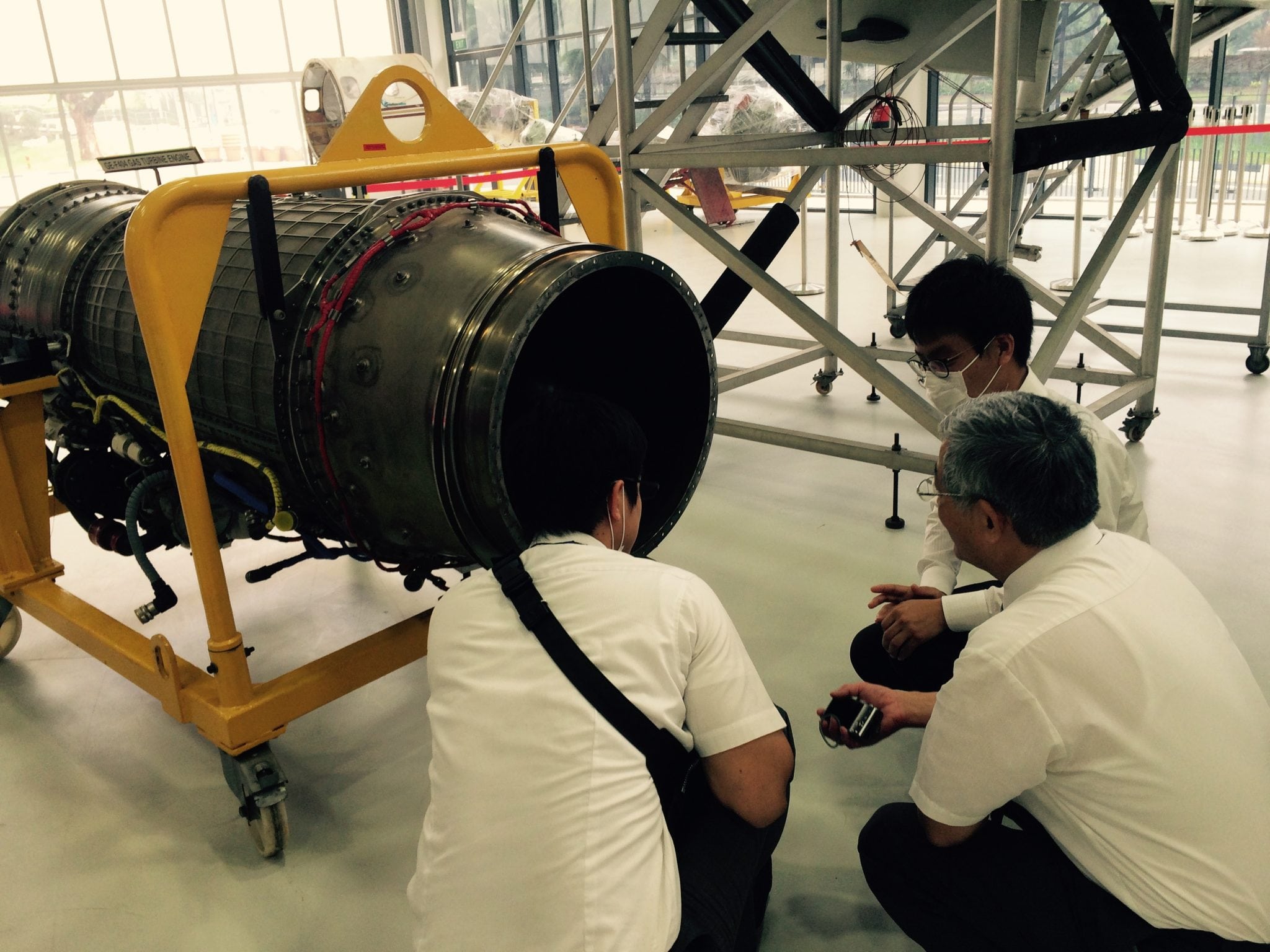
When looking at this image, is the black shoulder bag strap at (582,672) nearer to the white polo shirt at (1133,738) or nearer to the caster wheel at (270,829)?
the white polo shirt at (1133,738)

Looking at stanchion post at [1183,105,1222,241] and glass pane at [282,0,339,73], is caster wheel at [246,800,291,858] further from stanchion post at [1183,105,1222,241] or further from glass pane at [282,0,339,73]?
glass pane at [282,0,339,73]

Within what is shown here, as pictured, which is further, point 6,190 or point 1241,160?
point 6,190

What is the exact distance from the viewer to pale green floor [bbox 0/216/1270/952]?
1.76 m

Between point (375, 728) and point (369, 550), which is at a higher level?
point (369, 550)

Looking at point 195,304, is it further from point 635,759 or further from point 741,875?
point 741,875

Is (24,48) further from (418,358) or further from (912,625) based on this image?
(912,625)

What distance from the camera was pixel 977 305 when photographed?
6.28ft

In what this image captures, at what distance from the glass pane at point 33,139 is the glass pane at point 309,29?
292 centimetres

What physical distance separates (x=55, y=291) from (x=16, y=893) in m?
1.32

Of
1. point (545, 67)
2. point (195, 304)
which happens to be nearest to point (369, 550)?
point (195, 304)

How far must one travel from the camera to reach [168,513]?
214 cm

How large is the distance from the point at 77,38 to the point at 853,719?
13484 mm

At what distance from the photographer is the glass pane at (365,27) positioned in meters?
13.1

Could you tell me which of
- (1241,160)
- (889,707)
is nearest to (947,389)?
(889,707)
